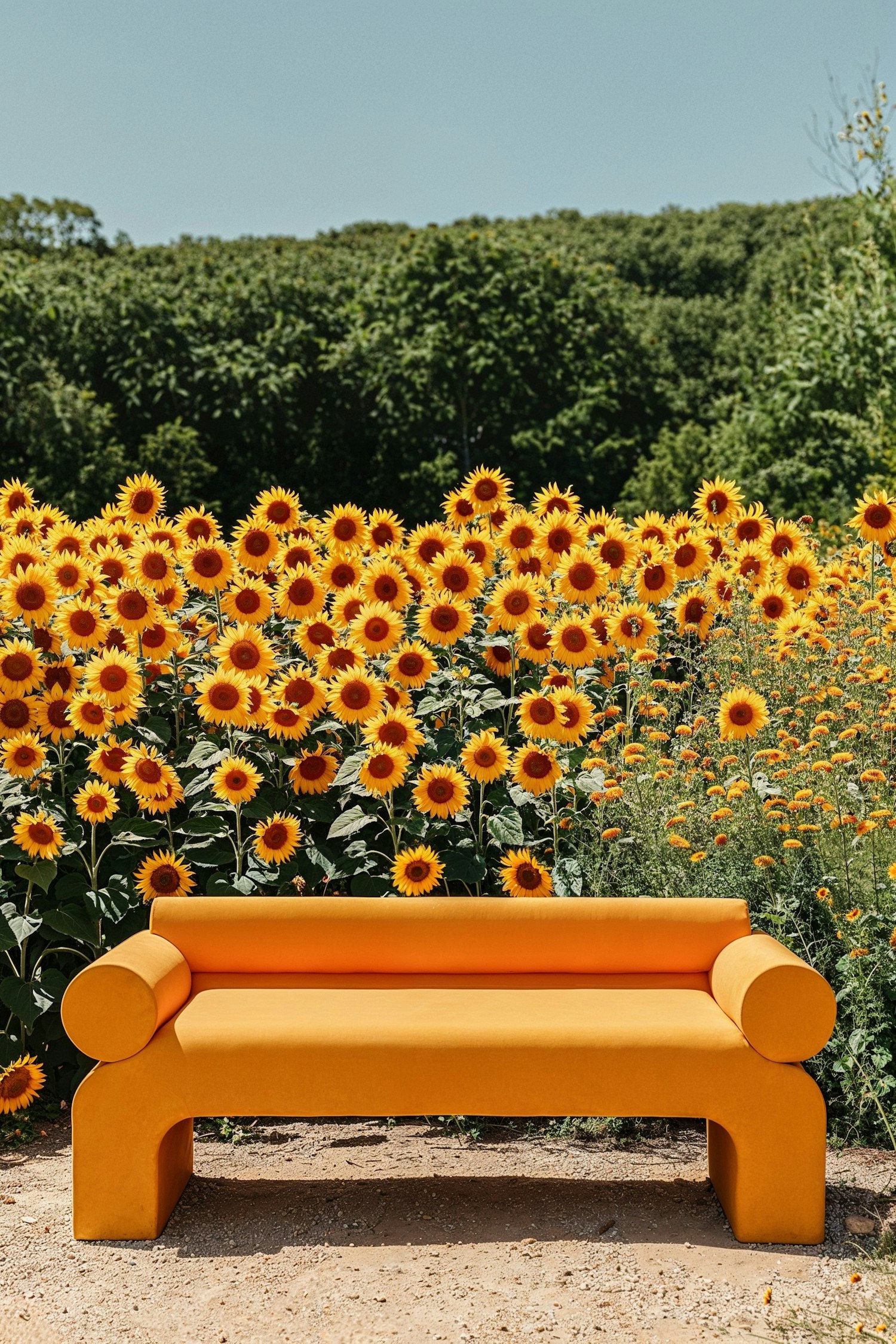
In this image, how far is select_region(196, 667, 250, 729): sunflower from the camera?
3.75 metres

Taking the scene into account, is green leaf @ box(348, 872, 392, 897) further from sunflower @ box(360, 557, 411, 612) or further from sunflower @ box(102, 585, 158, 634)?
sunflower @ box(102, 585, 158, 634)

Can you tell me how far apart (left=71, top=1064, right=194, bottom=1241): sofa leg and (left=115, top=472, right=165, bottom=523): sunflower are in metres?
2.32

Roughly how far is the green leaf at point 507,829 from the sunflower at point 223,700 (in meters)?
0.84

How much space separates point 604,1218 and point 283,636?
222 centimetres

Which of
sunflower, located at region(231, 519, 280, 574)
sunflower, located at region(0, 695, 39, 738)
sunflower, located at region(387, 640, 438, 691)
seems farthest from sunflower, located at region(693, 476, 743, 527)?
sunflower, located at region(0, 695, 39, 738)

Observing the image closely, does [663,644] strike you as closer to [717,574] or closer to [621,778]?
[717,574]

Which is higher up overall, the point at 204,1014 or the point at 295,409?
the point at 295,409

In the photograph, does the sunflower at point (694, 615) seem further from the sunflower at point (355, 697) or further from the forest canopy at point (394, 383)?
the forest canopy at point (394, 383)

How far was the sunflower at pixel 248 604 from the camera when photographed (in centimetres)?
411

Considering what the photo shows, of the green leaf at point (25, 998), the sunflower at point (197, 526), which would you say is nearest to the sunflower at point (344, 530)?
the sunflower at point (197, 526)

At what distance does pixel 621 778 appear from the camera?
4000 millimetres

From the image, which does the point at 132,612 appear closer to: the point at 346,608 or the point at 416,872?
the point at 346,608

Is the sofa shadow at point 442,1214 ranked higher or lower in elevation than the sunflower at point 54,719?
lower

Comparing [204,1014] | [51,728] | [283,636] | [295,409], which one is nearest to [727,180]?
[295,409]
